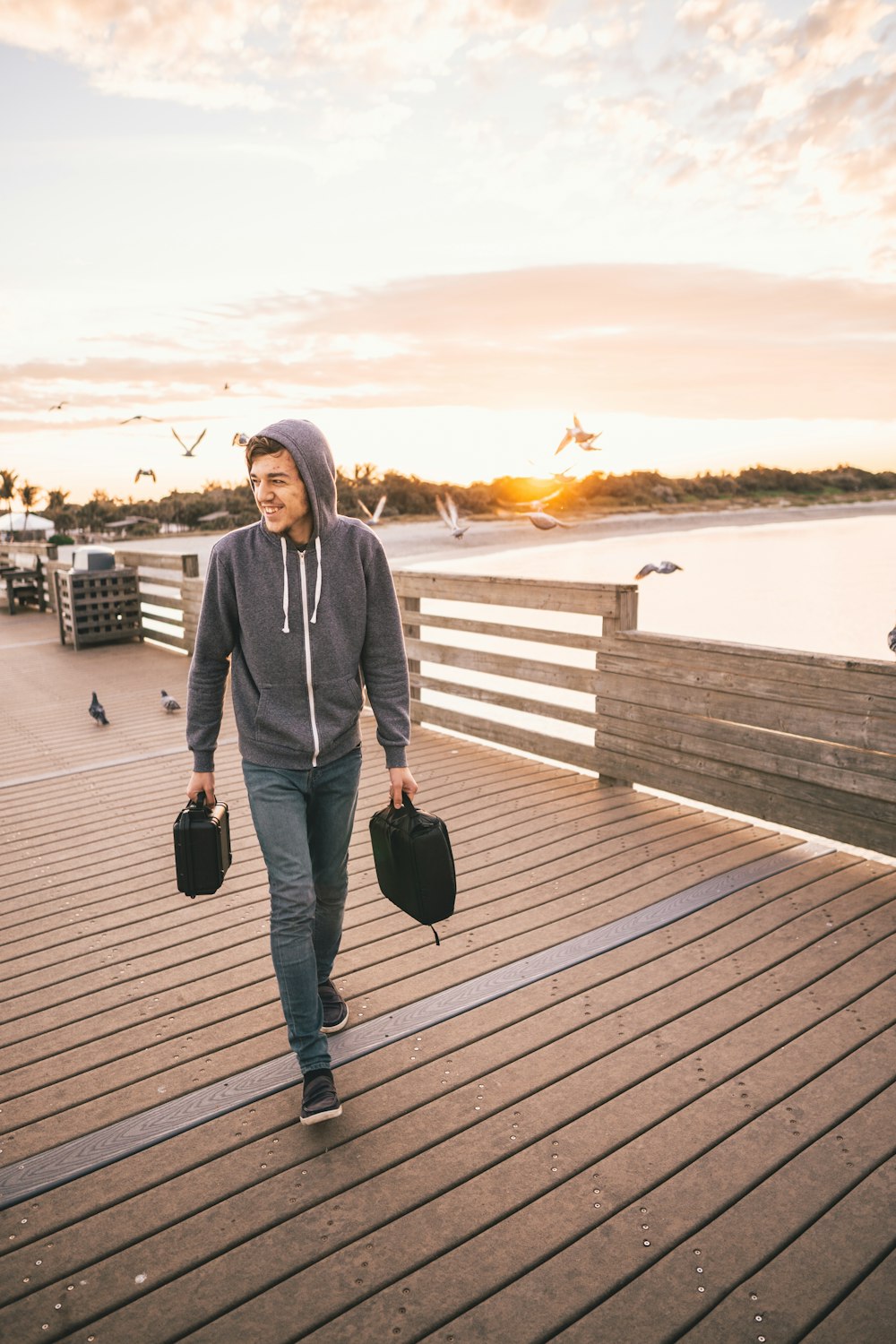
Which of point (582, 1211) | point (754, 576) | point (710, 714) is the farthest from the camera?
point (754, 576)

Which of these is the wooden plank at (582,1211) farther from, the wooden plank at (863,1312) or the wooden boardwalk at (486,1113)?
the wooden plank at (863,1312)

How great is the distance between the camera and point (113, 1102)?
86.9 inches

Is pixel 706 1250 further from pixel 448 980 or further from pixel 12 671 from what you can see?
pixel 12 671

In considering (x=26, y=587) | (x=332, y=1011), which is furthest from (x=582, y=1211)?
(x=26, y=587)

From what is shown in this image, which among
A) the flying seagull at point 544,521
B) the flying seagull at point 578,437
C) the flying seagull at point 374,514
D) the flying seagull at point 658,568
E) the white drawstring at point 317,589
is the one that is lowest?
the flying seagull at point 658,568

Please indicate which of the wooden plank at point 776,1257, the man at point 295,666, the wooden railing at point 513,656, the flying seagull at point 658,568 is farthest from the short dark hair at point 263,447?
the flying seagull at point 658,568

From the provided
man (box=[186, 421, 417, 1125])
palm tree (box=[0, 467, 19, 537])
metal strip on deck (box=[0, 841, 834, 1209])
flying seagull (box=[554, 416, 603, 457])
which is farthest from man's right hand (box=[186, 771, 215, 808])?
palm tree (box=[0, 467, 19, 537])

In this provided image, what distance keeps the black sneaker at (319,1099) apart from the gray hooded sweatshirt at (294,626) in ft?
2.55

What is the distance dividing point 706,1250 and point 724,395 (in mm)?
46361

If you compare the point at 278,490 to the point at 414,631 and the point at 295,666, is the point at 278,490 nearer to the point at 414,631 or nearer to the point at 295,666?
the point at 295,666

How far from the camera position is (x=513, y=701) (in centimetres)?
525

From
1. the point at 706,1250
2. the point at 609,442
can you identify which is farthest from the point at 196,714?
the point at 609,442

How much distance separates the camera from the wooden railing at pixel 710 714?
3.39 m

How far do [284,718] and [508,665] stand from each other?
3261 millimetres
